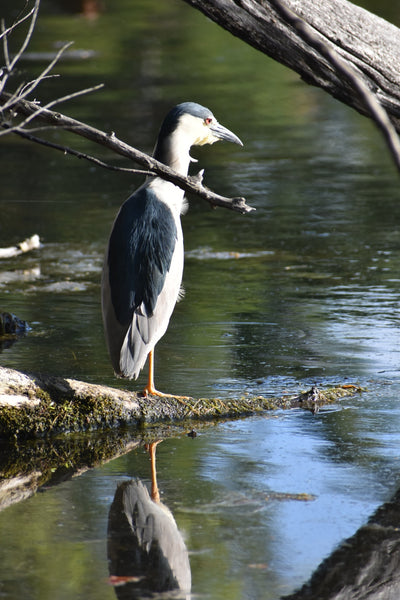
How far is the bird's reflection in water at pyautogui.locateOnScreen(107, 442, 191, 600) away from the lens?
12.1 ft

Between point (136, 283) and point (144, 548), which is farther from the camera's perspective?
point (136, 283)

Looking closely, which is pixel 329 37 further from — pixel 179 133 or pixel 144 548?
pixel 144 548

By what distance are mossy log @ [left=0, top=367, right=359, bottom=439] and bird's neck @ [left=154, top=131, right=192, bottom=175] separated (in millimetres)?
1443

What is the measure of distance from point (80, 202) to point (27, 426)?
20.8 feet

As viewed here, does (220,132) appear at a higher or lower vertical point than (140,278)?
→ higher

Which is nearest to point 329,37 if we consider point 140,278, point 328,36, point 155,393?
point 328,36

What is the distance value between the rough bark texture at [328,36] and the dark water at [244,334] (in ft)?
5.31

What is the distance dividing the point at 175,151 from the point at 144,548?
2.81 meters

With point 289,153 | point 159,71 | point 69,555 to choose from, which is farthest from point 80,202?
point 159,71

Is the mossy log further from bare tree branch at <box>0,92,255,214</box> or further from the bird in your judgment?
bare tree branch at <box>0,92,255,214</box>

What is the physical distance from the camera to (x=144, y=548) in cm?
400

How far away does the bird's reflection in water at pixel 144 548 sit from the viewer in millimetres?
3695

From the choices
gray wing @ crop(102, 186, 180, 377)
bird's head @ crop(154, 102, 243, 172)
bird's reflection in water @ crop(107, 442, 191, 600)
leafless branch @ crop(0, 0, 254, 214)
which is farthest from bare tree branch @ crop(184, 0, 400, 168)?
bird's reflection in water @ crop(107, 442, 191, 600)

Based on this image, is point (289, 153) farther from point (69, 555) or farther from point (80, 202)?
point (69, 555)
